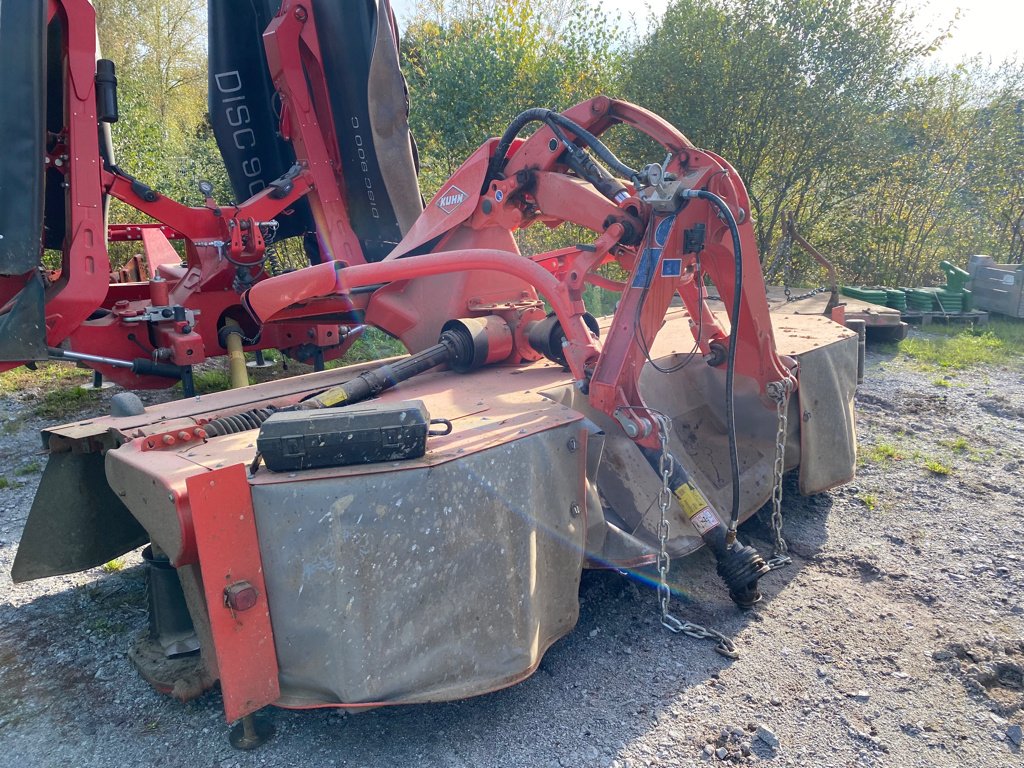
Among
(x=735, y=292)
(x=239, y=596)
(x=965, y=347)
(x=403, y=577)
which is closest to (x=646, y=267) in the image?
(x=735, y=292)

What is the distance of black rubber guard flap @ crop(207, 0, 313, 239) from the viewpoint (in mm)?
5246

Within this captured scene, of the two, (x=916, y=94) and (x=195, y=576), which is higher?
(x=916, y=94)

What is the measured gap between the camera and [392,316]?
13.1 feet

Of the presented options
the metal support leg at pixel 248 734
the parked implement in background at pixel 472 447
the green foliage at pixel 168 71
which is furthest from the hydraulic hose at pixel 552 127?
the green foliage at pixel 168 71

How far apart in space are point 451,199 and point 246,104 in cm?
258

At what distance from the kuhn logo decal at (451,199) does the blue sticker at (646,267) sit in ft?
3.54

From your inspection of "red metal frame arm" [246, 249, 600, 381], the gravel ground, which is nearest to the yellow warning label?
the gravel ground

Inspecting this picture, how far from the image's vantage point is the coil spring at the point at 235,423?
2814 mm

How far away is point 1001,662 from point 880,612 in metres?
0.45

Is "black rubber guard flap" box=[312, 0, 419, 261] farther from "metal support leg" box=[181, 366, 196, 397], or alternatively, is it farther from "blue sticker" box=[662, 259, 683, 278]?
"blue sticker" box=[662, 259, 683, 278]

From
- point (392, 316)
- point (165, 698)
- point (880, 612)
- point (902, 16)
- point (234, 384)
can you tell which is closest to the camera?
point (165, 698)

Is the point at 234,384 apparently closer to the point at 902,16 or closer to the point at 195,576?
the point at 195,576

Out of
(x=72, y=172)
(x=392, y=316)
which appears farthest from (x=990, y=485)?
(x=72, y=172)

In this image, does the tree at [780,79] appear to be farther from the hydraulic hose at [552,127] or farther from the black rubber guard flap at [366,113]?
the hydraulic hose at [552,127]
